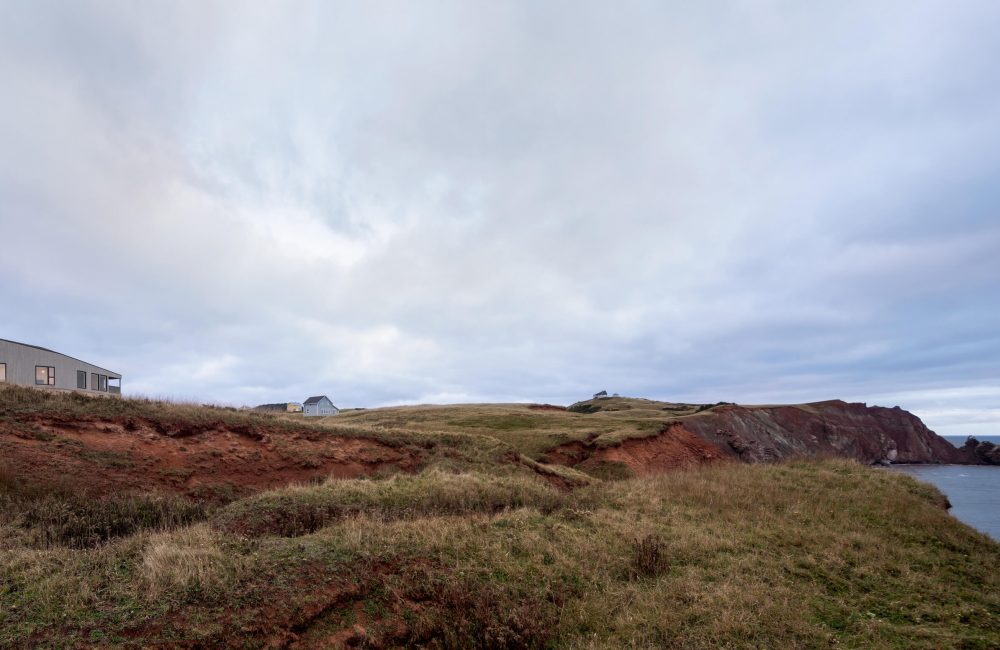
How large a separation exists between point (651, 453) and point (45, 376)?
147 ft

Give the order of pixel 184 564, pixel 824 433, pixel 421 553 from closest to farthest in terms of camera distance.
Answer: pixel 184 564 → pixel 421 553 → pixel 824 433

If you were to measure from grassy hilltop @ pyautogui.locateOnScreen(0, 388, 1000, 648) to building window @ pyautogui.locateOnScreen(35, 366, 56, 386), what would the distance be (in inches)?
1100

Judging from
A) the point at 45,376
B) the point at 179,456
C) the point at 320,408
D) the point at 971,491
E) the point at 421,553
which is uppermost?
the point at 45,376

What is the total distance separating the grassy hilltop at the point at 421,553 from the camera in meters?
6.48


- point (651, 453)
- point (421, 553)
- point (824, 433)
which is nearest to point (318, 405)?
point (651, 453)

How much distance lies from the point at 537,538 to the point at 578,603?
251cm

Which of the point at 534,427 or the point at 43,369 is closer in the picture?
the point at 43,369

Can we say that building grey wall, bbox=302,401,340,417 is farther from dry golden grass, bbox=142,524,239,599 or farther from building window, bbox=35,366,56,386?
dry golden grass, bbox=142,524,239,599

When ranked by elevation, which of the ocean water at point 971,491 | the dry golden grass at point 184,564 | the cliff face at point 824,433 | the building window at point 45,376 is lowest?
the ocean water at point 971,491

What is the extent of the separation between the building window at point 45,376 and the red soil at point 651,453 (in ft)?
122

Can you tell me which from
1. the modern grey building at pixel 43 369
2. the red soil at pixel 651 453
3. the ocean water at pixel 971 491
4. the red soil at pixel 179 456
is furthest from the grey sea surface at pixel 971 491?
the modern grey building at pixel 43 369

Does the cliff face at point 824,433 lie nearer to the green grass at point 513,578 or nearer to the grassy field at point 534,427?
the grassy field at point 534,427

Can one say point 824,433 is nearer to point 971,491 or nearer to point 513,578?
point 971,491

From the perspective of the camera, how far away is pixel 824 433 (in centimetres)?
5688
